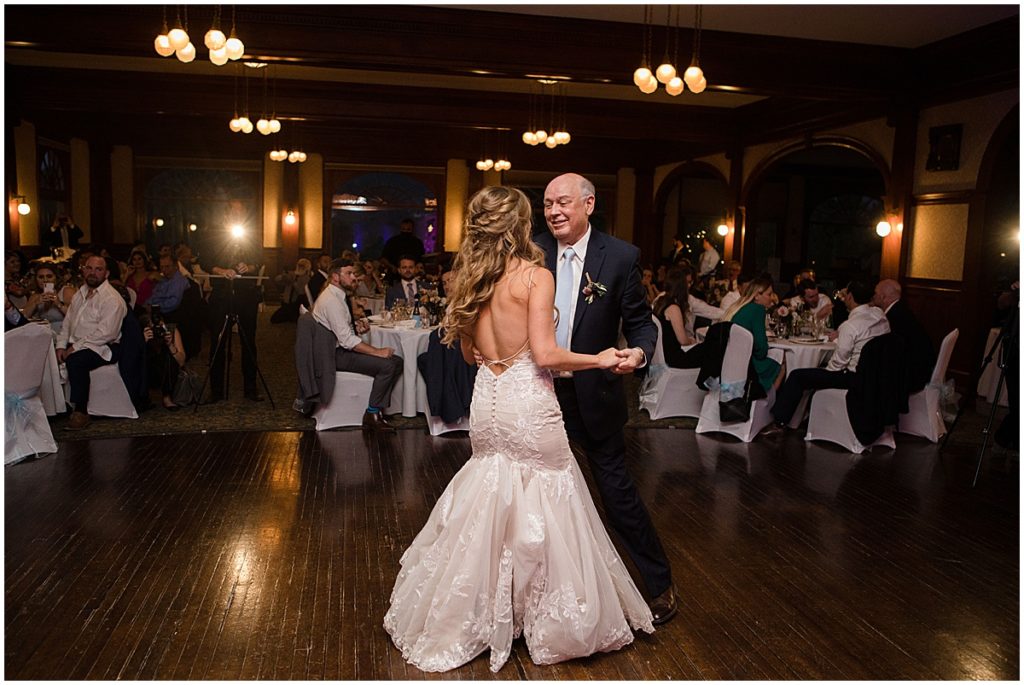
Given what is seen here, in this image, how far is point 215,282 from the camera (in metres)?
6.75

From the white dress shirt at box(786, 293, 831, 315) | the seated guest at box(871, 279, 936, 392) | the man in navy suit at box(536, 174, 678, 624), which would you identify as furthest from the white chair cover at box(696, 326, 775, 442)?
the man in navy suit at box(536, 174, 678, 624)

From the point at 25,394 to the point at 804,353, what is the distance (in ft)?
17.9

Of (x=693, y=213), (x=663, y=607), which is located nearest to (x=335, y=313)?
(x=663, y=607)

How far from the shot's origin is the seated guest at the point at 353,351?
6.00 m

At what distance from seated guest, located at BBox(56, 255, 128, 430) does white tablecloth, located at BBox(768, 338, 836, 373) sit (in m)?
5.08

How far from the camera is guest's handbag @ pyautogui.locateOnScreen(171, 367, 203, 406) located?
6773 millimetres

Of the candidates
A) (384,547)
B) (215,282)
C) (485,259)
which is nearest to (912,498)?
(384,547)

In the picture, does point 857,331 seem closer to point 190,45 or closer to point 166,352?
point 190,45

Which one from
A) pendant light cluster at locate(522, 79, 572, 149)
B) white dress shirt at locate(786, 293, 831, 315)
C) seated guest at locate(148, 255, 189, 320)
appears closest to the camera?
white dress shirt at locate(786, 293, 831, 315)

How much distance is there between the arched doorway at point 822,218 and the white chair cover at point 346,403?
41.0 feet

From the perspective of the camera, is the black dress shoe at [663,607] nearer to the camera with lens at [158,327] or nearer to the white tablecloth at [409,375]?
→ the white tablecloth at [409,375]

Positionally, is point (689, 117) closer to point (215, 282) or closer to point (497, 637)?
point (215, 282)

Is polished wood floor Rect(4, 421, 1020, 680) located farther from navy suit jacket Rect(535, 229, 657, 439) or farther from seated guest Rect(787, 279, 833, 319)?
seated guest Rect(787, 279, 833, 319)

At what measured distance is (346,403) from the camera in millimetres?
6195
